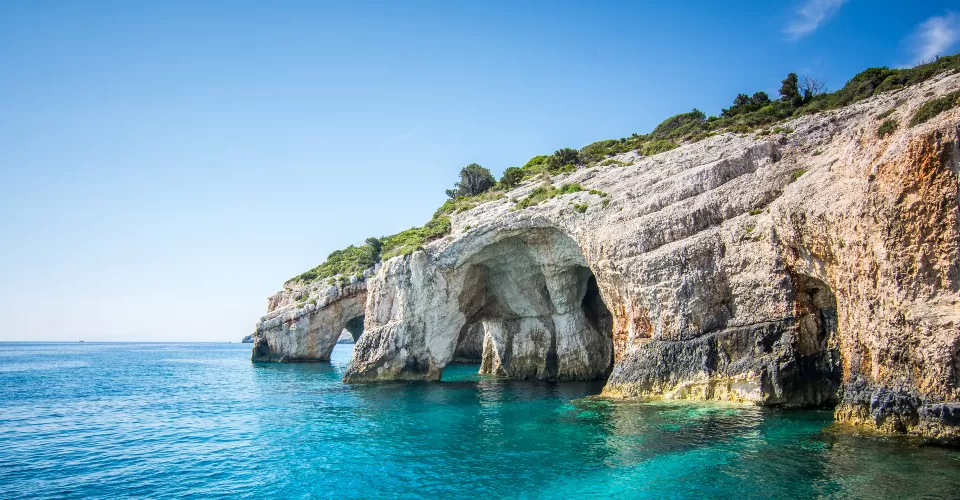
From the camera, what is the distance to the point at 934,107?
16453 millimetres

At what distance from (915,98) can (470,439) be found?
19.9 metres

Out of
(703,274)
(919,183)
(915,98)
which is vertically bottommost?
(703,274)

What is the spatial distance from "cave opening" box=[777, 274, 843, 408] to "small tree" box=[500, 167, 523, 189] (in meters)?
30.5

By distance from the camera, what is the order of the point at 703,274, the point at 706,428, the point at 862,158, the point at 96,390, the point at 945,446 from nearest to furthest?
the point at 945,446 < the point at 862,158 < the point at 706,428 < the point at 703,274 < the point at 96,390

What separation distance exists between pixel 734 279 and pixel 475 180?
44431 millimetres

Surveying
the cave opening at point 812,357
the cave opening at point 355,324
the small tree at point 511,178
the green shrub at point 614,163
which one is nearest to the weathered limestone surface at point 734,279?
the cave opening at point 812,357

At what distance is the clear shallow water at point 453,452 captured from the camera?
1402 centimetres

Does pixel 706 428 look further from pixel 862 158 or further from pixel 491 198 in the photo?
→ pixel 491 198

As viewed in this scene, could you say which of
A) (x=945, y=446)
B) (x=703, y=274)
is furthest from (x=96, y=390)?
(x=945, y=446)

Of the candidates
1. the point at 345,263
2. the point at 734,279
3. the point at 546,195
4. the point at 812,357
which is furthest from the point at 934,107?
the point at 345,263

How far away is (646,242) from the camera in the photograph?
27125 mm

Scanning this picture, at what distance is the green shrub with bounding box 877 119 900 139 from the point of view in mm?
17500

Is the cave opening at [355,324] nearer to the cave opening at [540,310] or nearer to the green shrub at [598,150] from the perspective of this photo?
the cave opening at [540,310]

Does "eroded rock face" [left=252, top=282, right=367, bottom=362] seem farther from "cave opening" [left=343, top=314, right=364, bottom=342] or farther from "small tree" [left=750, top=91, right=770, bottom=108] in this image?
"small tree" [left=750, top=91, right=770, bottom=108]
